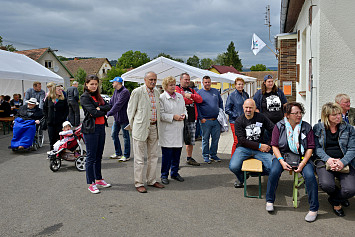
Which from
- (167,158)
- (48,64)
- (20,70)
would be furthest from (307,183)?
(48,64)

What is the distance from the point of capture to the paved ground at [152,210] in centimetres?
375

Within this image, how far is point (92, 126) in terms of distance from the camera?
5.05 m

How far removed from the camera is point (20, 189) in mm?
5387

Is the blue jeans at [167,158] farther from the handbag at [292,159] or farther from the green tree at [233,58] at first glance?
the green tree at [233,58]

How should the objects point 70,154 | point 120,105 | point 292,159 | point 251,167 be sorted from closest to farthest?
point 292,159 < point 251,167 < point 70,154 < point 120,105

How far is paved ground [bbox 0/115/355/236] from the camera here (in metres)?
3.75

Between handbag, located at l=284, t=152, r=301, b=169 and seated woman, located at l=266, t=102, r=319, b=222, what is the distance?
0.04 m

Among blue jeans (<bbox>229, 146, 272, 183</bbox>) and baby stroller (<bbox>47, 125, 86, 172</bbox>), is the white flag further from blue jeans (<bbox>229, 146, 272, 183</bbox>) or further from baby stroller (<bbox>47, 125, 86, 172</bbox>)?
blue jeans (<bbox>229, 146, 272, 183</bbox>)

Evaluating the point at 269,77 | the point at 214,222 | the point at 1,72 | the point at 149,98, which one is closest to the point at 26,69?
the point at 1,72

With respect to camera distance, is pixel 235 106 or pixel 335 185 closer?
pixel 335 185

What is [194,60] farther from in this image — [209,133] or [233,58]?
[209,133]

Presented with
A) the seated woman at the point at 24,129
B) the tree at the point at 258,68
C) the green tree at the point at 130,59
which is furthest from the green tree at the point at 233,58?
the seated woman at the point at 24,129

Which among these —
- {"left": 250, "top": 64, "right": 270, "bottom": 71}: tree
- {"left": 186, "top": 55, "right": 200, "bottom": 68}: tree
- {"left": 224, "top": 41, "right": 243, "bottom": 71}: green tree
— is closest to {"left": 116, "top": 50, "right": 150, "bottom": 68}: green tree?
{"left": 224, "top": 41, "right": 243, "bottom": 71}: green tree

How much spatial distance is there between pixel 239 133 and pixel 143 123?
1.60 m
